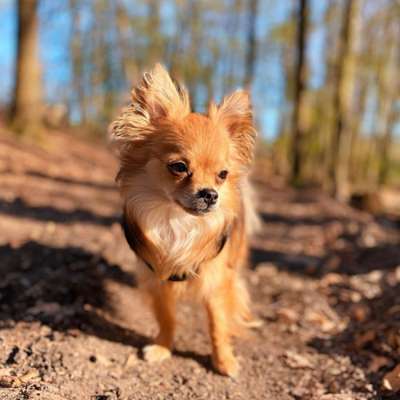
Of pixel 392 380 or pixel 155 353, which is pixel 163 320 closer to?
pixel 155 353

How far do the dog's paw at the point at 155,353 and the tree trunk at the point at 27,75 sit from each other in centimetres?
798

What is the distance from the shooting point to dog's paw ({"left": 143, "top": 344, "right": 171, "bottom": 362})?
3518mm

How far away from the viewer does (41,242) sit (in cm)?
540

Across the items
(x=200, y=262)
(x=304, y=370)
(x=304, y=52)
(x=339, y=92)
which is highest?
(x=304, y=52)

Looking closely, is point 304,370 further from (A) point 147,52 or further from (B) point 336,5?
(A) point 147,52

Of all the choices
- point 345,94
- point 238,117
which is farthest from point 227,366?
point 345,94

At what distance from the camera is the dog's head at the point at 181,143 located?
315 cm

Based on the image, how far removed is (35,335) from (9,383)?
0.73 meters

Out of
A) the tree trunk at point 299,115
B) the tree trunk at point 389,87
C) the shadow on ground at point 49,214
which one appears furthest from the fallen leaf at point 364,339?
the tree trunk at point 389,87

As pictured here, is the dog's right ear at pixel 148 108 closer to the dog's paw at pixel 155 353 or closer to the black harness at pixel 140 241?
the black harness at pixel 140 241

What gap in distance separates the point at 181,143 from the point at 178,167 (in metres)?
0.17

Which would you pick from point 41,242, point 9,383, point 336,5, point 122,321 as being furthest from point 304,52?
point 9,383

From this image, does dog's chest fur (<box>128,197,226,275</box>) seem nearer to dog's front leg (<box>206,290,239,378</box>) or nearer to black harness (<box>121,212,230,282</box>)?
black harness (<box>121,212,230,282</box>)

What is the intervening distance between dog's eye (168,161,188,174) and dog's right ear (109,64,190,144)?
41 centimetres
